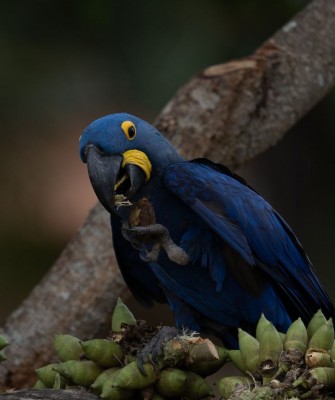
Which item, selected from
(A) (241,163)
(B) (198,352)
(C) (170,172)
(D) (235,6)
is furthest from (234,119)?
(D) (235,6)

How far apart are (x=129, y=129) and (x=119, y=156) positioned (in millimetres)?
143

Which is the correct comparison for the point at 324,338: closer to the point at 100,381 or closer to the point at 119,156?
the point at 100,381

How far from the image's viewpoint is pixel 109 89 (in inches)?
295

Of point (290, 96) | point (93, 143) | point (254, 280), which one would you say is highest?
point (93, 143)

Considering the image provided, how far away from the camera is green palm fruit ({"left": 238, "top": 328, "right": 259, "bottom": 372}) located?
2.78 metres

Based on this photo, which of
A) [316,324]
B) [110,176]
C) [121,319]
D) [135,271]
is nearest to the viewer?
[316,324]

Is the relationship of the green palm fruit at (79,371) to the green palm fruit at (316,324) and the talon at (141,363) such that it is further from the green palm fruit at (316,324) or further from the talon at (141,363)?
the green palm fruit at (316,324)

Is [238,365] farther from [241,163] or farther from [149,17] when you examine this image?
[149,17]

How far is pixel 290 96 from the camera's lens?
4727 millimetres

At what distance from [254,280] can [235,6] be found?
3.41m

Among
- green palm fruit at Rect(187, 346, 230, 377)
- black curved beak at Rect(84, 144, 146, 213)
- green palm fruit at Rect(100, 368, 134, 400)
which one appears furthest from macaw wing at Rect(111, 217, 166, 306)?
green palm fruit at Rect(100, 368, 134, 400)

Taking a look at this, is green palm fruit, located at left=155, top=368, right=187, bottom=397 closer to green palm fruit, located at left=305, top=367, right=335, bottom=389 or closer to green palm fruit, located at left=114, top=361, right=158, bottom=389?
green palm fruit, located at left=114, top=361, right=158, bottom=389

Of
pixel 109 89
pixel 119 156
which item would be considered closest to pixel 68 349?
pixel 119 156

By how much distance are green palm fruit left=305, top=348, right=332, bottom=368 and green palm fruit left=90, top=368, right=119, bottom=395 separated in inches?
24.8
